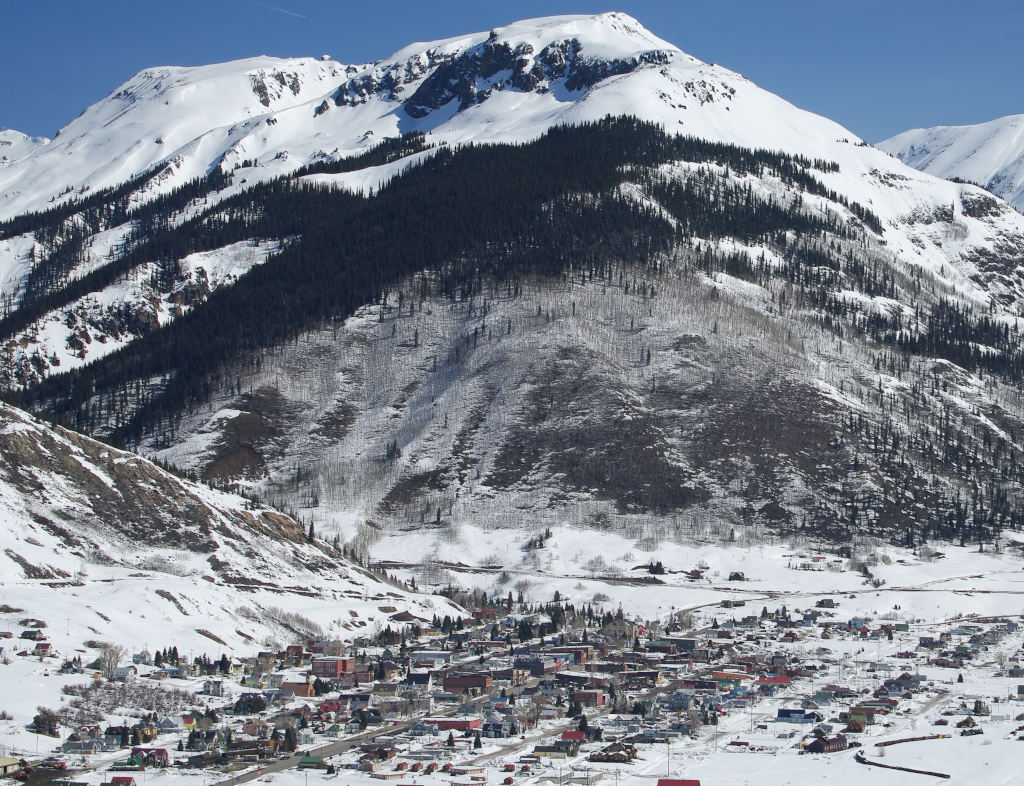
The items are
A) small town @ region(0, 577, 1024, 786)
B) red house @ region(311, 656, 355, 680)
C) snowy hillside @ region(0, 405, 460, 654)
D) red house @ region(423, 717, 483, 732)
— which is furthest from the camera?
snowy hillside @ region(0, 405, 460, 654)

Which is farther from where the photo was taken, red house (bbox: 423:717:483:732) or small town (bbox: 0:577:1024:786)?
red house (bbox: 423:717:483:732)

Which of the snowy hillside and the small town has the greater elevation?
the snowy hillside

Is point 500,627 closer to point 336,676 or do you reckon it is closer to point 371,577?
point 371,577

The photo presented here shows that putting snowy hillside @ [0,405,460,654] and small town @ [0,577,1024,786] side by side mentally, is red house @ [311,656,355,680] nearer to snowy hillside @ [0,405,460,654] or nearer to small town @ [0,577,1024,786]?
small town @ [0,577,1024,786]

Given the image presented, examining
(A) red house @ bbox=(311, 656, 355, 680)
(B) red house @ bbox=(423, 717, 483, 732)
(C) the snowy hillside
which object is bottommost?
(B) red house @ bbox=(423, 717, 483, 732)

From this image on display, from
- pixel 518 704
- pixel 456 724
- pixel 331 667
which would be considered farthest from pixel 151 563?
pixel 456 724

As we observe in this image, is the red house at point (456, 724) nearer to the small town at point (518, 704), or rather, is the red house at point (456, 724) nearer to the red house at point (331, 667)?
A: the small town at point (518, 704)

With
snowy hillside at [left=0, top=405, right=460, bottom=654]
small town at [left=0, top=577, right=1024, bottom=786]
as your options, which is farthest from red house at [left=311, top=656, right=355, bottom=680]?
snowy hillside at [left=0, top=405, right=460, bottom=654]

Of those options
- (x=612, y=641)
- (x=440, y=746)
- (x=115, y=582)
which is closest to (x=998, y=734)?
(x=440, y=746)
